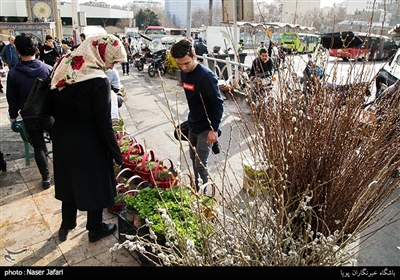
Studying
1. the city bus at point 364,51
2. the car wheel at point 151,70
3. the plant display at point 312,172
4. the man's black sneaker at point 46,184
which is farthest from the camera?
the car wheel at point 151,70

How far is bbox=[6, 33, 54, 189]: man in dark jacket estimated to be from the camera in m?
3.23

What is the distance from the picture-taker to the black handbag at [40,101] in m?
2.30

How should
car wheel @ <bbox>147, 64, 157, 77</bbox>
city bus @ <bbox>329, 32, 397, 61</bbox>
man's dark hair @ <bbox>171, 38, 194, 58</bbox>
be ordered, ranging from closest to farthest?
city bus @ <bbox>329, 32, 397, 61</bbox> < man's dark hair @ <bbox>171, 38, 194, 58</bbox> < car wheel @ <bbox>147, 64, 157, 77</bbox>

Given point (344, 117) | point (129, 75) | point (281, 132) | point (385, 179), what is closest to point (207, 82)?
point (281, 132)

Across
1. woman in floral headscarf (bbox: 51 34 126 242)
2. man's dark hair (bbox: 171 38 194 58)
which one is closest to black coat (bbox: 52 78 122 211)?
woman in floral headscarf (bbox: 51 34 126 242)

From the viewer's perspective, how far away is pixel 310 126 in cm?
179

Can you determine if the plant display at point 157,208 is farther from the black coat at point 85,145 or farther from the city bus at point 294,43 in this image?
the city bus at point 294,43

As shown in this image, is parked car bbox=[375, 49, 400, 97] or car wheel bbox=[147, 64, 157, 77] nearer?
parked car bbox=[375, 49, 400, 97]

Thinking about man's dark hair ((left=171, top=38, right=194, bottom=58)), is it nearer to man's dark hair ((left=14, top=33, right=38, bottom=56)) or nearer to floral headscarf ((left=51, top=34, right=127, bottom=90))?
floral headscarf ((left=51, top=34, right=127, bottom=90))

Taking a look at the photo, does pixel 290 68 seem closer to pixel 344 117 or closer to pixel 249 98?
pixel 249 98

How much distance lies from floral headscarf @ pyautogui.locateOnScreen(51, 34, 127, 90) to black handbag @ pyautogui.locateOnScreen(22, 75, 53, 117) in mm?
117

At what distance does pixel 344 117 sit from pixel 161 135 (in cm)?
406

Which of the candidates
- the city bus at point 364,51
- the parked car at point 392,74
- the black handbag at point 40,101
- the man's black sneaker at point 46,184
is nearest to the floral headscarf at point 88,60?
the black handbag at point 40,101

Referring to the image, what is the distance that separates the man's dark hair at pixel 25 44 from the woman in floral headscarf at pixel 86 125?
111 cm
